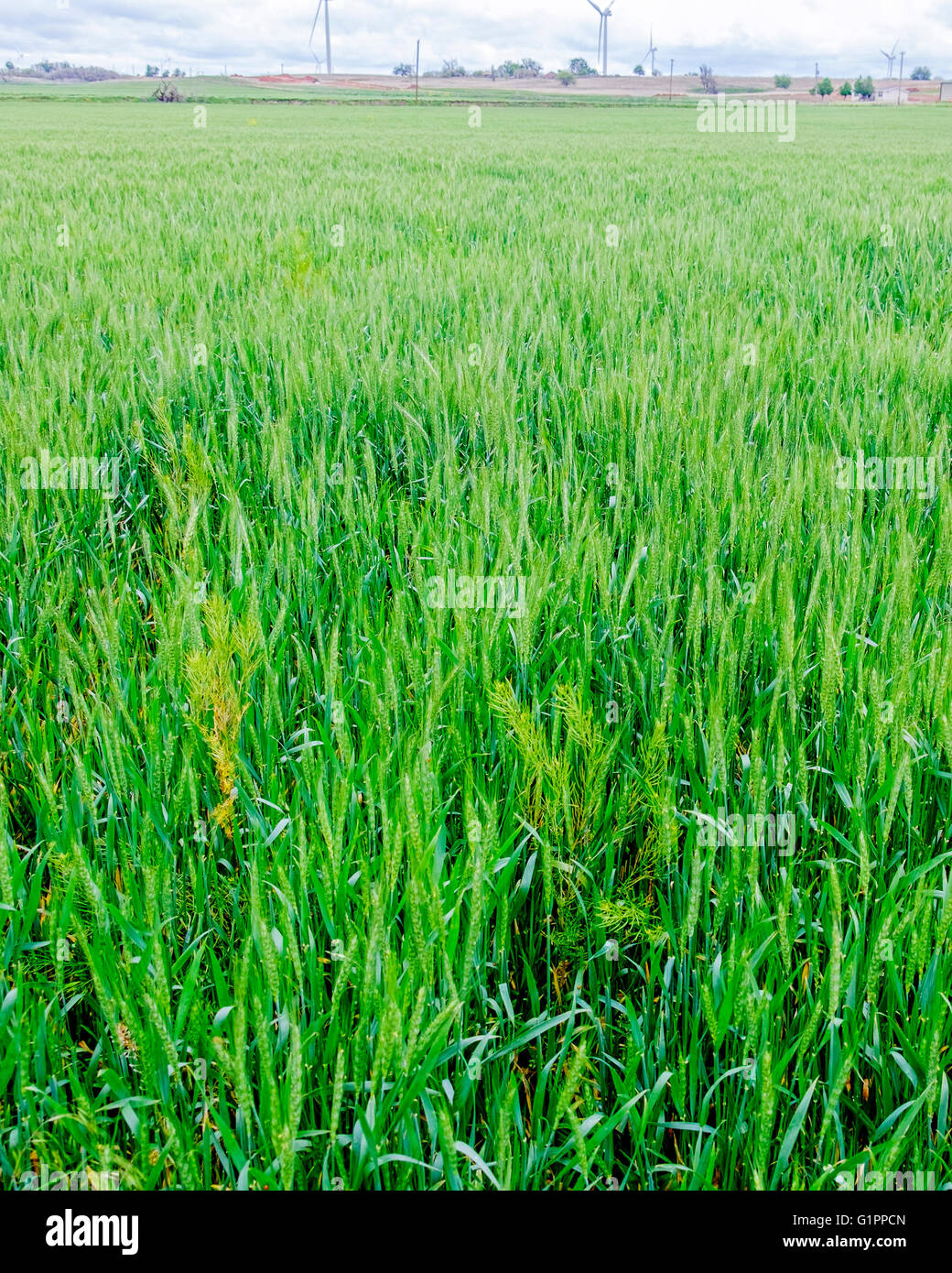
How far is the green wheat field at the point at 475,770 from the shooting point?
0.72 m

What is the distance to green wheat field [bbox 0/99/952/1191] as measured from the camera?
2.37 ft

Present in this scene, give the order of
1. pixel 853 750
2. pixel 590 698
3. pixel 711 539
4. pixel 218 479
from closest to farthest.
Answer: pixel 853 750 → pixel 590 698 → pixel 711 539 → pixel 218 479

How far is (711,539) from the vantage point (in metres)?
1.42

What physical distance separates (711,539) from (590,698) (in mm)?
391

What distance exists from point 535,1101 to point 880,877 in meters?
0.43

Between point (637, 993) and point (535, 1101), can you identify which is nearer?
point (535, 1101)

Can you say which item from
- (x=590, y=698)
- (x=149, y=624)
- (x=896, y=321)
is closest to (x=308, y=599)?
(x=149, y=624)

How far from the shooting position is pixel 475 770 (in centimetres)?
107
